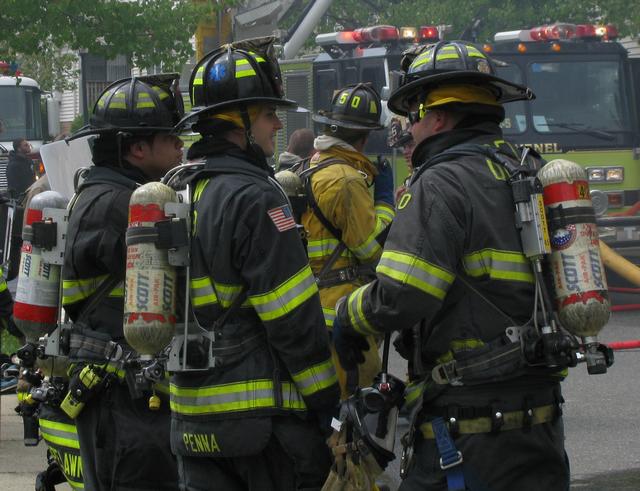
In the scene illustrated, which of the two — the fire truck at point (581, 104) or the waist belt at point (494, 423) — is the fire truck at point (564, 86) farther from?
the waist belt at point (494, 423)

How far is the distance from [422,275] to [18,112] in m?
23.4

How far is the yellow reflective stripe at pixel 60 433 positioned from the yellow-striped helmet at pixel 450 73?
5.96 ft

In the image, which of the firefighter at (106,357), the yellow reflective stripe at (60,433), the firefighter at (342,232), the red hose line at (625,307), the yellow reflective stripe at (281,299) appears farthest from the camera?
the red hose line at (625,307)

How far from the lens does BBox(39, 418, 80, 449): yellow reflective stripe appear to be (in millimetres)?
4969

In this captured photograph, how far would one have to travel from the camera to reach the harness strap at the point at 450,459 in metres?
3.83

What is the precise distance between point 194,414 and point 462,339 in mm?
881

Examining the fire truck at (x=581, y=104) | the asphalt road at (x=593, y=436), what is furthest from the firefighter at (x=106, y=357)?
the fire truck at (x=581, y=104)

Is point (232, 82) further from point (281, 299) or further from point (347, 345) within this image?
point (347, 345)

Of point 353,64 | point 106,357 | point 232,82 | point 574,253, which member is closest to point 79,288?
point 106,357

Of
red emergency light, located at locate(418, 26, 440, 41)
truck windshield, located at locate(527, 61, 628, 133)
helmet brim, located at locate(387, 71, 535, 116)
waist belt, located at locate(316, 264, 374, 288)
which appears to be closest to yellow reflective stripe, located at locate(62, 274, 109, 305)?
helmet brim, located at locate(387, 71, 535, 116)

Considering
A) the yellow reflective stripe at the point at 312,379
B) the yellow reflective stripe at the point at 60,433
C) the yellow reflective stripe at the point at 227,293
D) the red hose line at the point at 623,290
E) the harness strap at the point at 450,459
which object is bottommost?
the red hose line at the point at 623,290

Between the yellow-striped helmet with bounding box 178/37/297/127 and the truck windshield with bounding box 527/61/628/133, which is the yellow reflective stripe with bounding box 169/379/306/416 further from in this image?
the truck windshield with bounding box 527/61/628/133

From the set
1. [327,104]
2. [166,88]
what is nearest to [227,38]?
[327,104]

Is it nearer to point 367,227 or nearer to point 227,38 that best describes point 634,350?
point 227,38
